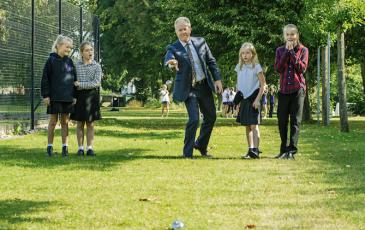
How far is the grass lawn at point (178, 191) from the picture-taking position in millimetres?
5309

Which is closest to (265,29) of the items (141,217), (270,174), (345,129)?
(345,129)

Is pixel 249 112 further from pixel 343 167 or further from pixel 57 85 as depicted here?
pixel 57 85

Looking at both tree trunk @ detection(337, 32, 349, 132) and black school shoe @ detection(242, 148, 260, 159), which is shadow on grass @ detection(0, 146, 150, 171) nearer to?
black school shoe @ detection(242, 148, 260, 159)

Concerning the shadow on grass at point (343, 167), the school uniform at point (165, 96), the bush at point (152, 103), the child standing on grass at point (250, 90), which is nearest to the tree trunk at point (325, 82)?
the shadow on grass at point (343, 167)

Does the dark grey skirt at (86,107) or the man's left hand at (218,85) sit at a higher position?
the man's left hand at (218,85)

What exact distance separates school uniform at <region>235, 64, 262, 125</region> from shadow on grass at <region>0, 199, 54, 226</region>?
195 inches

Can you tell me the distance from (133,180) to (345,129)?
12.5 m

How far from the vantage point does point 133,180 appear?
25.1 ft

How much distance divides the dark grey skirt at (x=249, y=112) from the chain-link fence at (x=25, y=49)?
6.21 meters

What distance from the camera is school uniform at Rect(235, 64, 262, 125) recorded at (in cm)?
1055

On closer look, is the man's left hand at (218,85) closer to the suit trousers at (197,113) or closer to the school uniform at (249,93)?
the suit trousers at (197,113)

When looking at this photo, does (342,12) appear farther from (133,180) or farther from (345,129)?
(133,180)

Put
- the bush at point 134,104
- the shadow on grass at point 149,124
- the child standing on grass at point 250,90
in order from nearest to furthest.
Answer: the child standing on grass at point 250,90, the shadow on grass at point 149,124, the bush at point 134,104

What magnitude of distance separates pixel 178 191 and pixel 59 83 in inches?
169
